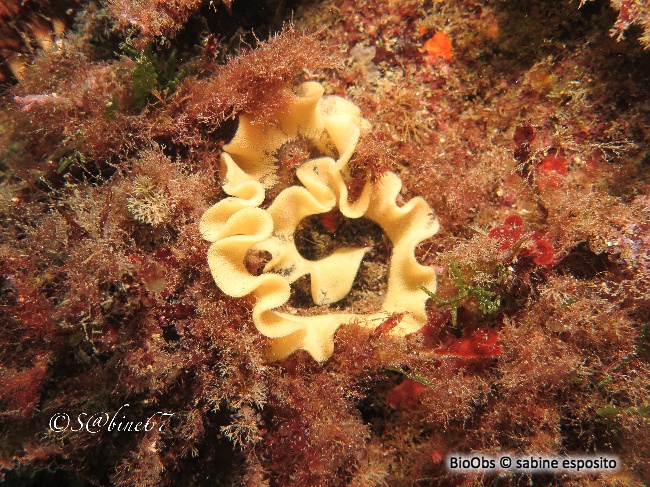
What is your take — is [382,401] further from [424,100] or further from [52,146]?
[52,146]

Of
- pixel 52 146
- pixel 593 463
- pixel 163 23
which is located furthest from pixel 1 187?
pixel 593 463


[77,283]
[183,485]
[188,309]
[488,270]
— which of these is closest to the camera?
[77,283]

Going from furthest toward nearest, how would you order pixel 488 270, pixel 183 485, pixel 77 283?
pixel 183 485
pixel 488 270
pixel 77 283

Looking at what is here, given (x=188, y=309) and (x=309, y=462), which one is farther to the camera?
(x=309, y=462)

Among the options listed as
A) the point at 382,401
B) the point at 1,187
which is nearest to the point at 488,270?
the point at 382,401

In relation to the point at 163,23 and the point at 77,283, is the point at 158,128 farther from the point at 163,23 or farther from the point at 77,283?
the point at 77,283

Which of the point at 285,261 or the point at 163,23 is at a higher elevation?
the point at 163,23

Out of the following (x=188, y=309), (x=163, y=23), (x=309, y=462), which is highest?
(x=163, y=23)

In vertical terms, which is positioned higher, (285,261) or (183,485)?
(285,261)

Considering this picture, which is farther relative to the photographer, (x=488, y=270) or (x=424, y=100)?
(x=424, y=100)
